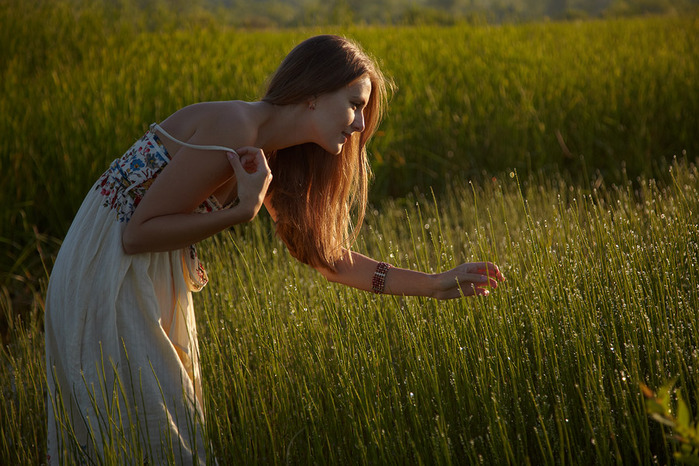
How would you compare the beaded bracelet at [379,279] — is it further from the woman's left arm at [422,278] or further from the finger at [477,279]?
the finger at [477,279]

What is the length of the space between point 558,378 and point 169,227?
3.50 ft

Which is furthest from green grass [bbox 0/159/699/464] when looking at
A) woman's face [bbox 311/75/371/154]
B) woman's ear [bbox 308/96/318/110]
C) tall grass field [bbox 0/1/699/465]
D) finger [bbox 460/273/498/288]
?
woman's ear [bbox 308/96/318/110]

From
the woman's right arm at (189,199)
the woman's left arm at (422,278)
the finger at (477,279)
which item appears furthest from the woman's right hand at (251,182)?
the finger at (477,279)

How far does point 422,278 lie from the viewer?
2.01 metres

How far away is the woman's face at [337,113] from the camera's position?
6.15ft

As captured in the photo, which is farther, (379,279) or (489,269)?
(379,279)

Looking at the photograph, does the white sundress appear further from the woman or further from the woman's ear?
the woman's ear

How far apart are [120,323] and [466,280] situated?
37.0 inches

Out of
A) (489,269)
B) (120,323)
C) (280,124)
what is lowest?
(120,323)

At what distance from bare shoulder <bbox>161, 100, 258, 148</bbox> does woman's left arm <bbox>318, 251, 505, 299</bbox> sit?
541mm

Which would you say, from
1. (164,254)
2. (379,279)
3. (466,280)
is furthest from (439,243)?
(164,254)

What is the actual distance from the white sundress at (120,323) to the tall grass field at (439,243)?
0.56 feet

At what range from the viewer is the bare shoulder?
174cm

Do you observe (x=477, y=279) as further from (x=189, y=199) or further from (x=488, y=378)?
(x=189, y=199)
